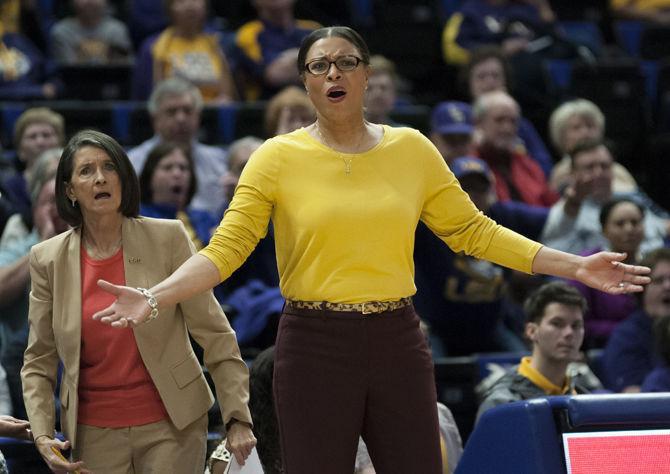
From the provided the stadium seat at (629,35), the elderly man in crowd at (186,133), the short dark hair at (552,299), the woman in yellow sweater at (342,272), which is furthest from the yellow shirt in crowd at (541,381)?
the stadium seat at (629,35)

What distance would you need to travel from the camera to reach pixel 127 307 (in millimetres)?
2773

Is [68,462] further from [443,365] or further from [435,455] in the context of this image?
[443,365]

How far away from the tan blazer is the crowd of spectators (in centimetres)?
125

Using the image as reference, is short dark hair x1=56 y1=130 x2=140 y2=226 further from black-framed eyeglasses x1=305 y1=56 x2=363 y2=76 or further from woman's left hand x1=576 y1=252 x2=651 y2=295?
woman's left hand x1=576 y1=252 x2=651 y2=295

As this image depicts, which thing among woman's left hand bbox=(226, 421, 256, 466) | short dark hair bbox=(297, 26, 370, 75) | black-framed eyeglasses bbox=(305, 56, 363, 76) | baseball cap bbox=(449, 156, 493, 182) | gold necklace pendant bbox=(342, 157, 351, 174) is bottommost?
woman's left hand bbox=(226, 421, 256, 466)

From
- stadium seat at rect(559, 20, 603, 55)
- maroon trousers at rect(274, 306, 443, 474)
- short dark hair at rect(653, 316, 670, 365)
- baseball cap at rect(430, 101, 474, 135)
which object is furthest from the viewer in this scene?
stadium seat at rect(559, 20, 603, 55)

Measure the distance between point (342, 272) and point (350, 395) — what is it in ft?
0.90

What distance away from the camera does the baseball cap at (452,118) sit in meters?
6.75

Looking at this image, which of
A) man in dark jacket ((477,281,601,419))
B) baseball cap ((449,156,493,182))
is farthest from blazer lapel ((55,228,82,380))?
baseball cap ((449,156,493,182))

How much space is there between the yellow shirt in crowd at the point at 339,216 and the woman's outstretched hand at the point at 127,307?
21cm

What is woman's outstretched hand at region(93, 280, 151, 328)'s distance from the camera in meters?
2.75

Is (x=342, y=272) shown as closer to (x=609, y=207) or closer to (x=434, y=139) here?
(x=609, y=207)

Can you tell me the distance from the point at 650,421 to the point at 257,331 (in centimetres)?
235

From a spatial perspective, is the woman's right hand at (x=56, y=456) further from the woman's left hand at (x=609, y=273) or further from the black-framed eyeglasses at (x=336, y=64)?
the woman's left hand at (x=609, y=273)
